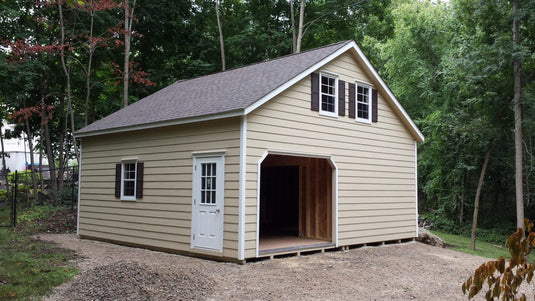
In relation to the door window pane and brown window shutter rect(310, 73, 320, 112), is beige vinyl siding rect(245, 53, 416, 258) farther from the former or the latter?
the door window pane

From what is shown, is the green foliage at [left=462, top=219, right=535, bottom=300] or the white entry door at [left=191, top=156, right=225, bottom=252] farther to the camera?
the white entry door at [left=191, top=156, right=225, bottom=252]

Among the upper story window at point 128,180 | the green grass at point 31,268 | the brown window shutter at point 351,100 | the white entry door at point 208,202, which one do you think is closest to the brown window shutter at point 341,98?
the brown window shutter at point 351,100

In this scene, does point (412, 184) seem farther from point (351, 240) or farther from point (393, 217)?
point (351, 240)

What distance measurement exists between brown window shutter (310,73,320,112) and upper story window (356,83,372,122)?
1.75m

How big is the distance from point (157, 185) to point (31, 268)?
3.62 meters

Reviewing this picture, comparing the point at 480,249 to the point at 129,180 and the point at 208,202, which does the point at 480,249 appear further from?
the point at 129,180

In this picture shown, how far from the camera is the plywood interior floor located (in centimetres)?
1056

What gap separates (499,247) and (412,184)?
8.19 m

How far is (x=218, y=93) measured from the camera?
11.7 m

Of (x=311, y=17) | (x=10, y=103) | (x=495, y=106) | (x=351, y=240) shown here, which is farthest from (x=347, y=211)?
(x=311, y=17)

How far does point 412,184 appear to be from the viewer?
14117 millimetres

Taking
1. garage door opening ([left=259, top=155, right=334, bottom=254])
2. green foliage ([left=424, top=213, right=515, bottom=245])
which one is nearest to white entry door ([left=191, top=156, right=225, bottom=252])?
garage door opening ([left=259, top=155, right=334, bottom=254])

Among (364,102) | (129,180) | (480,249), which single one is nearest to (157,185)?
(129,180)

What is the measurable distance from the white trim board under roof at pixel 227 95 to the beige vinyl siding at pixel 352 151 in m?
0.29
